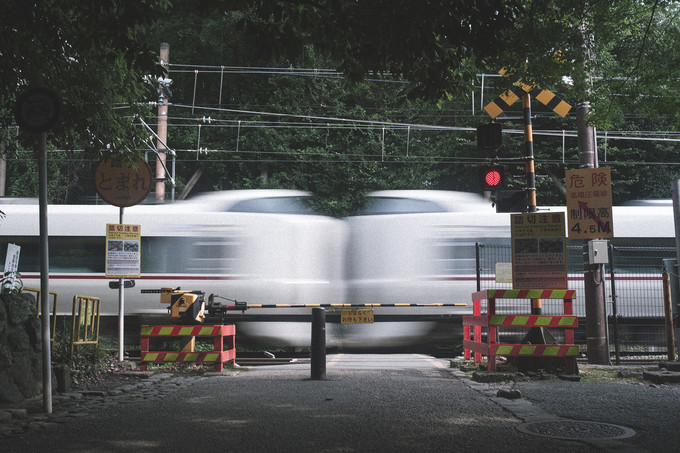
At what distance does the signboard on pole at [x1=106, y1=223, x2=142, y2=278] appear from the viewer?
10359 millimetres

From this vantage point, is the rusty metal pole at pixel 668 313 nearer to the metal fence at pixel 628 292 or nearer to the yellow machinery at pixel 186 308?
the metal fence at pixel 628 292

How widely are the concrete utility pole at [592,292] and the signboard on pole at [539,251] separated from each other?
171cm

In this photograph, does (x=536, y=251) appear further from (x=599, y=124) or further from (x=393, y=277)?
(x=393, y=277)

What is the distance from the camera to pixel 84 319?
925 cm

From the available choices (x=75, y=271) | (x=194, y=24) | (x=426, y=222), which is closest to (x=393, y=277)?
(x=426, y=222)

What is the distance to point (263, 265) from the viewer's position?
56.9 ft

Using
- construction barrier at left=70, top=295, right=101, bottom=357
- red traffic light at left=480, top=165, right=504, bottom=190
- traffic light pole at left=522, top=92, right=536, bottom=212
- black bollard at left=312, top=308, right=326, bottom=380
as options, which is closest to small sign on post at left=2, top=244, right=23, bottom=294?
construction barrier at left=70, top=295, right=101, bottom=357

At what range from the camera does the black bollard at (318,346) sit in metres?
9.30

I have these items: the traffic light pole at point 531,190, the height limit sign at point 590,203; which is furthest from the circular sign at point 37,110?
the height limit sign at point 590,203

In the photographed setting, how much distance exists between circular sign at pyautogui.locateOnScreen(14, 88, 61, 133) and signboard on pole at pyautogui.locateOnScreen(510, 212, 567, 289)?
607 cm

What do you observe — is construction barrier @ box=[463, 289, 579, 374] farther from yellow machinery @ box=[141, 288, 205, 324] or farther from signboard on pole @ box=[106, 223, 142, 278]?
signboard on pole @ box=[106, 223, 142, 278]

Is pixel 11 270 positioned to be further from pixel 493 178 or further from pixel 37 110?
pixel 493 178

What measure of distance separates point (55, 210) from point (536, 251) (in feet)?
42.0

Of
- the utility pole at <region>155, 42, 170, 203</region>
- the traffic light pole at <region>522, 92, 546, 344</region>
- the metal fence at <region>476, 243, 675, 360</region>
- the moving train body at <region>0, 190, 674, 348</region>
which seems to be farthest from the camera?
the utility pole at <region>155, 42, 170, 203</region>
